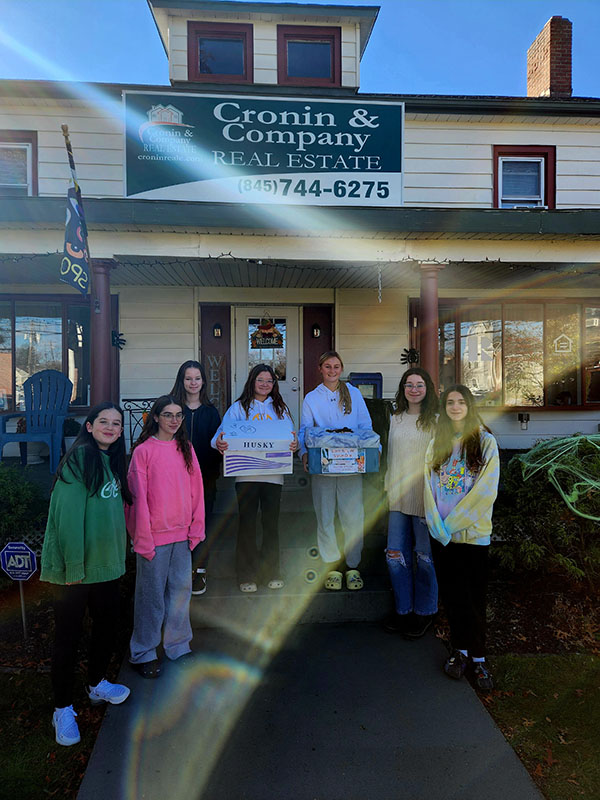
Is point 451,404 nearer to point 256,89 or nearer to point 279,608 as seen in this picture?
point 279,608

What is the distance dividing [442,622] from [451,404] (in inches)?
71.8

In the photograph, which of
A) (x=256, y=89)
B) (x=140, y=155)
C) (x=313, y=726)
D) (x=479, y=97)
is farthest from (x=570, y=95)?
(x=313, y=726)

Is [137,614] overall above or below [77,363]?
below

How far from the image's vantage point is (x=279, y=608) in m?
3.66

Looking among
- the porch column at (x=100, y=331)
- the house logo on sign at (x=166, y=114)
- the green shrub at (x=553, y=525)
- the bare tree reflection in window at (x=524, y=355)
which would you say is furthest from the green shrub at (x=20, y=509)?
the bare tree reflection in window at (x=524, y=355)

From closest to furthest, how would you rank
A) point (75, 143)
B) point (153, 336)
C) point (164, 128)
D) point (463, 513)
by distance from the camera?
point (463, 513) → point (164, 128) → point (75, 143) → point (153, 336)

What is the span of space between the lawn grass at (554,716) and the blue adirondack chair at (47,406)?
5.28 m


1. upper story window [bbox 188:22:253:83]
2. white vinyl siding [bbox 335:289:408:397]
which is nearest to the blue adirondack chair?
white vinyl siding [bbox 335:289:408:397]

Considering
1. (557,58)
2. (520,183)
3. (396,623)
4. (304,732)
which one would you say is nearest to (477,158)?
(520,183)

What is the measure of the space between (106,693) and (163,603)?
1.81 ft

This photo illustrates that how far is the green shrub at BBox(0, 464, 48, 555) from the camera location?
409cm

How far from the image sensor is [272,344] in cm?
830

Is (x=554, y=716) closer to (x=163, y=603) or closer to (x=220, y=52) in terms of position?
(x=163, y=603)

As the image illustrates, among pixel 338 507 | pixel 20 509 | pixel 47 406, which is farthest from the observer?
pixel 47 406
